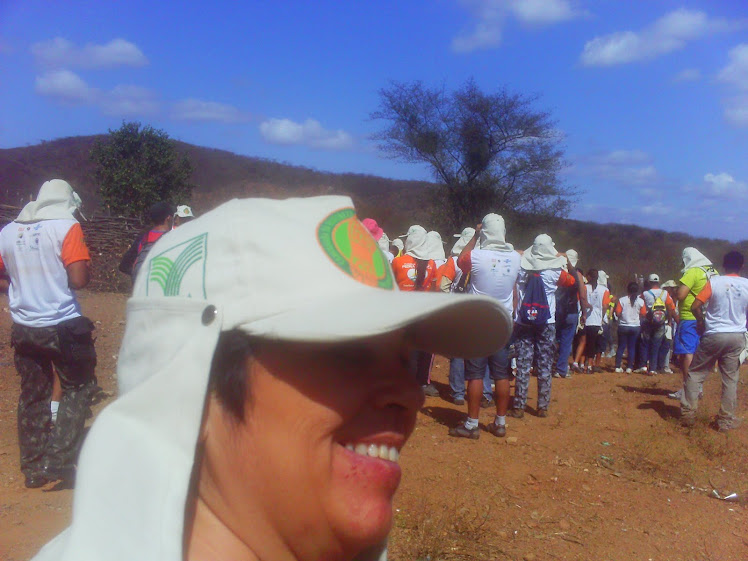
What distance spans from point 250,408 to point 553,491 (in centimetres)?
486

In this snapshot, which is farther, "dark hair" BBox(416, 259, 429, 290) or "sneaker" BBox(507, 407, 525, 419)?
"dark hair" BBox(416, 259, 429, 290)

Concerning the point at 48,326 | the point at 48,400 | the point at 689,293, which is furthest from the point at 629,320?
the point at 48,326

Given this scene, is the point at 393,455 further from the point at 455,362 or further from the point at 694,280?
the point at 694,280

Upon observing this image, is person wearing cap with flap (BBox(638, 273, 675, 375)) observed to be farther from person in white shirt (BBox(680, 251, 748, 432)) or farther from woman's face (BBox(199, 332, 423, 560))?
woman's face (BBox(199, 332, 423, 560))

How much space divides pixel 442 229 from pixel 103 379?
2113 cm

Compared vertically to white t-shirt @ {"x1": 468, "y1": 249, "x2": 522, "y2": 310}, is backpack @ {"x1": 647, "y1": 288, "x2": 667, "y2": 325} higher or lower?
lower

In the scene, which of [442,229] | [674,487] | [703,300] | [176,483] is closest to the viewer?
[176,483]

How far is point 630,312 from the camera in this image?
11.2 meters

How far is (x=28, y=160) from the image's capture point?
173ft

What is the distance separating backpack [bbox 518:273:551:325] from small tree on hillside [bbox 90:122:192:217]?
69.4 feet

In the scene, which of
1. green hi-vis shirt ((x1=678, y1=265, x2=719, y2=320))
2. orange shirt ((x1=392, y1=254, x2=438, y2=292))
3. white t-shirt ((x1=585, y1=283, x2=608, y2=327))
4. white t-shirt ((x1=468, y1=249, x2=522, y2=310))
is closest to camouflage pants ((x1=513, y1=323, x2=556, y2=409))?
white t-shirt ((x1=468, y1=249, x2=522, y2=310))

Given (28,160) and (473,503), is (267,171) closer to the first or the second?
(28,160)

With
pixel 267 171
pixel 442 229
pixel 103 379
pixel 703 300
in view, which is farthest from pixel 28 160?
pixel 703 300

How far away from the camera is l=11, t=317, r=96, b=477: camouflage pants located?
4.51 meters
